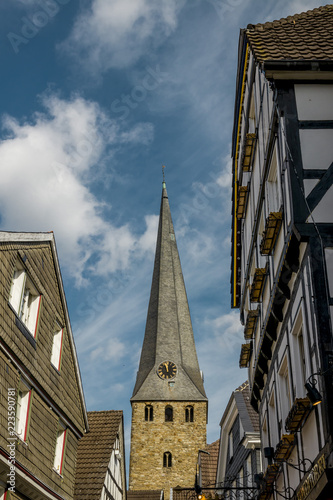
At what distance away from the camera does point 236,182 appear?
1612 centimetres

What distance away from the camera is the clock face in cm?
6186

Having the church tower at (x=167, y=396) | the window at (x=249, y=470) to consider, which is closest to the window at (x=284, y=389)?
the window at (x=249, y=470)

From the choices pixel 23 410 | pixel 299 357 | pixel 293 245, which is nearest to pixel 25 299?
pixel 23 410

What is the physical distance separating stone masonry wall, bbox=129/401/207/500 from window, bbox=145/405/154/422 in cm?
29

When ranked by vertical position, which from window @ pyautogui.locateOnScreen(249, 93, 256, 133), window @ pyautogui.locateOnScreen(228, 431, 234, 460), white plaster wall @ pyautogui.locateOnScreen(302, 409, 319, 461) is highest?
window @ pyautogui.locateOnScreen(249, 93, 256, 133)

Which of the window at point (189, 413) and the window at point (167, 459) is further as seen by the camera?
the window at point (189, 413)

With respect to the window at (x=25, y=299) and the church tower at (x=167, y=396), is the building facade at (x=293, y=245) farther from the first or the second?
the church tower at (x=167, y=396)

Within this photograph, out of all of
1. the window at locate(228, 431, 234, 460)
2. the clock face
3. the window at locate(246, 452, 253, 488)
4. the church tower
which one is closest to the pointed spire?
the church tower

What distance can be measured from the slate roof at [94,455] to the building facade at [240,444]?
10.1 ft

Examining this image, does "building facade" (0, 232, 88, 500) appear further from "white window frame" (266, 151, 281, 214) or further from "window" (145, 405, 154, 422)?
"window" (145, 405, 154, 422)

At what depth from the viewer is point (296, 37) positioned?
11.4 metres

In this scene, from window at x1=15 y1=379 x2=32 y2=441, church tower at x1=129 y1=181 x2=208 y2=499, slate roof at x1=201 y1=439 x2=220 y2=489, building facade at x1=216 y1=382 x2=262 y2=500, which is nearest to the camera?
window at x1=15 y1=379 x2=32 y2=441

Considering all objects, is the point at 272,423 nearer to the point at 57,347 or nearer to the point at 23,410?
the point at 23,410

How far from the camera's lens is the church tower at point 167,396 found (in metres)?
55.5
